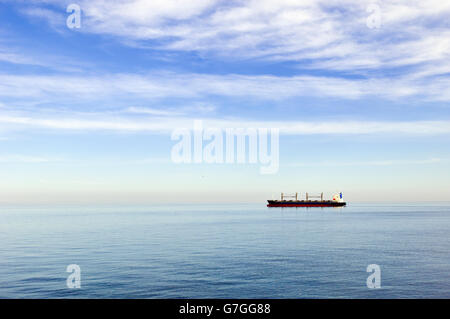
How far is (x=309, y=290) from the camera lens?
38.6 metres

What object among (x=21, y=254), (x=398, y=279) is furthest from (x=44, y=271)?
(x=398, y=279)

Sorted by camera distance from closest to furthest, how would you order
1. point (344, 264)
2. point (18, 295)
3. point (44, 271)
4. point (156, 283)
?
point (18, 295)
point (156, 283)
point (44, 271)
point (344, 264)

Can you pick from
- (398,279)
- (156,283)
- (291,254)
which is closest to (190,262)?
(156,283)

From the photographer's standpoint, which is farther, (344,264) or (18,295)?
(344,264)

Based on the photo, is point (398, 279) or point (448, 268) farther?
point (448, 268)
